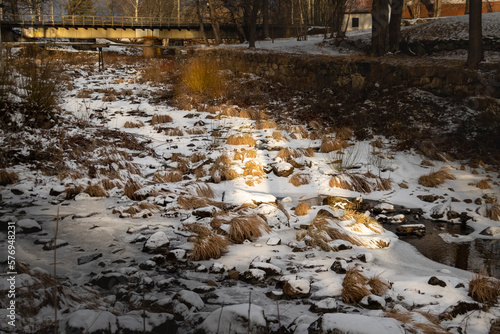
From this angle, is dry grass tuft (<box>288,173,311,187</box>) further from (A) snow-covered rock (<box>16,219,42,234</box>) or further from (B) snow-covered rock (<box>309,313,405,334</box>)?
(B) snow-covered rock (<box>309,313,405,334</box>)

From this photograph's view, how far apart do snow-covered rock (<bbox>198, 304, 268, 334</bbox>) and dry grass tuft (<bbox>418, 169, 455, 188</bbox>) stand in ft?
19.0

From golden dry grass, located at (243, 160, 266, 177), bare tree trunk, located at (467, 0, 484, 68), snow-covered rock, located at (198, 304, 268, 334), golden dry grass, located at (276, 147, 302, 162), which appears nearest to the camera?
snow-covered rock, located at (198, 304, 268, 334)

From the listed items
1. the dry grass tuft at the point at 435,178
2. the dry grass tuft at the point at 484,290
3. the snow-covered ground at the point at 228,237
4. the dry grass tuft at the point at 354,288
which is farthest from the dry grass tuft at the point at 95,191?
the dry grass tuft at the point at 435,178

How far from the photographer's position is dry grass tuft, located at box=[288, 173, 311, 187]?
8312 mm

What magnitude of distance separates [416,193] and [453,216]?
1151 millimetres

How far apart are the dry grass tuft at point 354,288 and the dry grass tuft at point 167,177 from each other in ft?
14.8

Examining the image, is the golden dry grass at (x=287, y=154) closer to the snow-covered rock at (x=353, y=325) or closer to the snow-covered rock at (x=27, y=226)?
the snow-covered rock at (x=27, y=226)

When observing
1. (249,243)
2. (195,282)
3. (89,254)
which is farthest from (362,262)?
(89,254)

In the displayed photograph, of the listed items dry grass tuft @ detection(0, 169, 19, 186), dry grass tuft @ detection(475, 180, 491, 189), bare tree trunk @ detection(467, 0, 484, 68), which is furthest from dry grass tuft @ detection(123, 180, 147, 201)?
bare tree trunk @ detection(467, 0, 484, 68)

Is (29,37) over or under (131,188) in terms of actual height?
over

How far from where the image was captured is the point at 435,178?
827cm

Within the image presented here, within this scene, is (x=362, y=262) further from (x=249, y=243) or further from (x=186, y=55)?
(x=186, y=55)

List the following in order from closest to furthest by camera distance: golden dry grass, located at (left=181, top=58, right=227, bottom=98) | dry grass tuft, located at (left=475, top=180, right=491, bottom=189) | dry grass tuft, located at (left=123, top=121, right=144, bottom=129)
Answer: dry grass tuft, located at (left=475, top=180, right=491, bottom=189)
dry grass tuft, located at (left=123, top=121, right=144, bottom=129)
golden dry grass, located at (left=181, top=58, right=227, bottom=98)

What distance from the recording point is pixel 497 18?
18.3 meters
